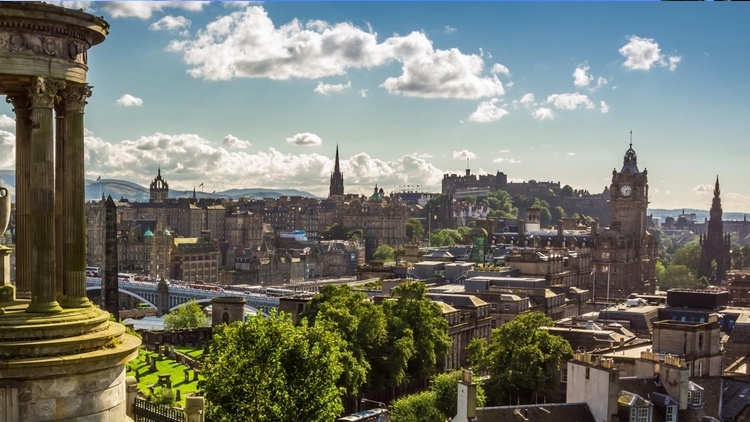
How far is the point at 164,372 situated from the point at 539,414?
116ft

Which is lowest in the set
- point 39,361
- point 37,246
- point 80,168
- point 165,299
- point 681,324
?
point 165,299

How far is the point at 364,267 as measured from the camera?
350 feet

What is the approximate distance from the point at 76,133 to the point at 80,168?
0.58 m

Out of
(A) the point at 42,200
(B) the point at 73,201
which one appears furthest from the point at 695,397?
(A) the point at 42,200

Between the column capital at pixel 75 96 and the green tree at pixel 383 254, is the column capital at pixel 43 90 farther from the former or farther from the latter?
the green tree at pixel 383 254

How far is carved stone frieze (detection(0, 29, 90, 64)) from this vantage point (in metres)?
14.2

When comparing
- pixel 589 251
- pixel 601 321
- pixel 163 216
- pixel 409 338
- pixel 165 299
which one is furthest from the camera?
pixel 163 216

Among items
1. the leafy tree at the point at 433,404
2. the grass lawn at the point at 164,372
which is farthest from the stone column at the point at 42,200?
the grass lawn at the point at 164,372

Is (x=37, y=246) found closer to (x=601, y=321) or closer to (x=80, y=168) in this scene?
(x=80, y=168)

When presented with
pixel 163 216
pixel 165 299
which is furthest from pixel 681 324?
pixel 163 216

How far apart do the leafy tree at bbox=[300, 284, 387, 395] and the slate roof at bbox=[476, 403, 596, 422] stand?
11.4 metres

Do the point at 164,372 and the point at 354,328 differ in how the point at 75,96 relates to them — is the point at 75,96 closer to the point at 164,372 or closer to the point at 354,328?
the point at 354,328

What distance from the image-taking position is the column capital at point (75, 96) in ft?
49.0

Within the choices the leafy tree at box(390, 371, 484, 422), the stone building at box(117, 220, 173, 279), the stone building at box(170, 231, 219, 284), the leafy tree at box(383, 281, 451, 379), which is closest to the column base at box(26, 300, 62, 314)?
the leafy tree at box(390, 371, 484, 422)
